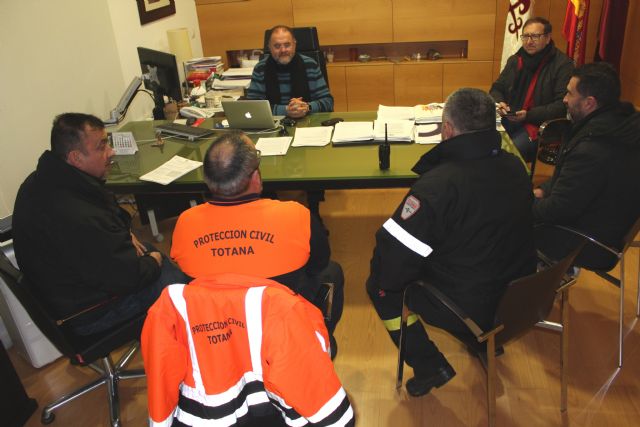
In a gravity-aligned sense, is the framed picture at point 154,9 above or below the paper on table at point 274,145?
above

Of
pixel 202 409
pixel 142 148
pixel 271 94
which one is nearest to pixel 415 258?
pixel 202 409

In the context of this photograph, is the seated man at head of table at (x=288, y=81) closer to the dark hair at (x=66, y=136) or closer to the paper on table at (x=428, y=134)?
the paper on table at (x=428, y=134)

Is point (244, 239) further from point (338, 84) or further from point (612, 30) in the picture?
point (612, 30)

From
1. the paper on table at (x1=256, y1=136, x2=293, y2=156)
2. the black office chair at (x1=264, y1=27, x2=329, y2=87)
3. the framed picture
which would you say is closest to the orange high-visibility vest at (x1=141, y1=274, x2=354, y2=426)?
the paper on table at (x1=256, y1=136, x2=293, y2=156)

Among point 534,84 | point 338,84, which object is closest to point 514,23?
point 534,84

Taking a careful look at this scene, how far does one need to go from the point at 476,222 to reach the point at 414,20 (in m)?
3.81

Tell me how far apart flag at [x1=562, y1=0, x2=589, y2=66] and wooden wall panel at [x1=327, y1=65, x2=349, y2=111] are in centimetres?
207

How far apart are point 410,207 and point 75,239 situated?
45.7 inches

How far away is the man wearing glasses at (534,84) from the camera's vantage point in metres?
3.37

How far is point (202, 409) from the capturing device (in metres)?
1.30

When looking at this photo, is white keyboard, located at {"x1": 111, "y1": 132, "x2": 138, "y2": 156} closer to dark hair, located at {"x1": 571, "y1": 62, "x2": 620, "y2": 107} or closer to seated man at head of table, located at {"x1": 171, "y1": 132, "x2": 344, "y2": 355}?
seated man at head of table, located at {"x1": 171, "y1": 132, "x2": 344, "y2": 355}

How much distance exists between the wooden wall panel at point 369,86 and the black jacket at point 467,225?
364cm

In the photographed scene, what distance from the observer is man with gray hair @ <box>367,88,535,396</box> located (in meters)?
1.65

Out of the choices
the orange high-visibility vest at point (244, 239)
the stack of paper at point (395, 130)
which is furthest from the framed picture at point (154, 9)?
the orange high-visibility vest at point (244, 239)
